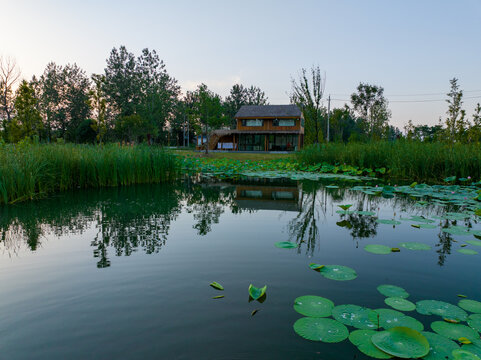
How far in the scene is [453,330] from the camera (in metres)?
1.80

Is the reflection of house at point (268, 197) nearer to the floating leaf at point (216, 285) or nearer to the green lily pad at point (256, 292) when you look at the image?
the floating leaf at point (216, 285)

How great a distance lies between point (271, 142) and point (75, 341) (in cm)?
3296

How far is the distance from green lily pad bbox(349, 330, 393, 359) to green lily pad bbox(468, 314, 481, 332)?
687 millimetres

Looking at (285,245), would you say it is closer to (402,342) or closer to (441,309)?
(441,309)

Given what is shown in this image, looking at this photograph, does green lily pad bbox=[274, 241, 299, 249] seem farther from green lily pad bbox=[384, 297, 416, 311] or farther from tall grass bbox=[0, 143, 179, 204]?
tall grass bbox=[0, 143, 179, 204]

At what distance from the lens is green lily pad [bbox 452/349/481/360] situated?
4.95ft

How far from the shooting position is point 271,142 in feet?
111

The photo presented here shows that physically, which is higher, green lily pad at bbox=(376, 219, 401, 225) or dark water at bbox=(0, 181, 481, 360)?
green lily pad at bbox=(376, 219, 401, 225)

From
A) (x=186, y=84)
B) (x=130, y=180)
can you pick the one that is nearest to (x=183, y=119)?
(x=186, y=84)

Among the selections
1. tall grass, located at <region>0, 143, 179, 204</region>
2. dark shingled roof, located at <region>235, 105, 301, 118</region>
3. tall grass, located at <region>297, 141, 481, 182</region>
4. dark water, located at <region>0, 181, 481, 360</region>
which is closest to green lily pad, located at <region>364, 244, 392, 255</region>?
dark water, located at <region>0, 181, 481, 360</region>

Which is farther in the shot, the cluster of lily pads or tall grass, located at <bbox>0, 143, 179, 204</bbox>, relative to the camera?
tall grass, located at <bbox>0, 143, 179, 204</bbox>

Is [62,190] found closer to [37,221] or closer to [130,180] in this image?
[130,180]

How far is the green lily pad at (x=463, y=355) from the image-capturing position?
4.95 ft

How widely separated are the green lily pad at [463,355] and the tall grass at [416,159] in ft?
28.7
